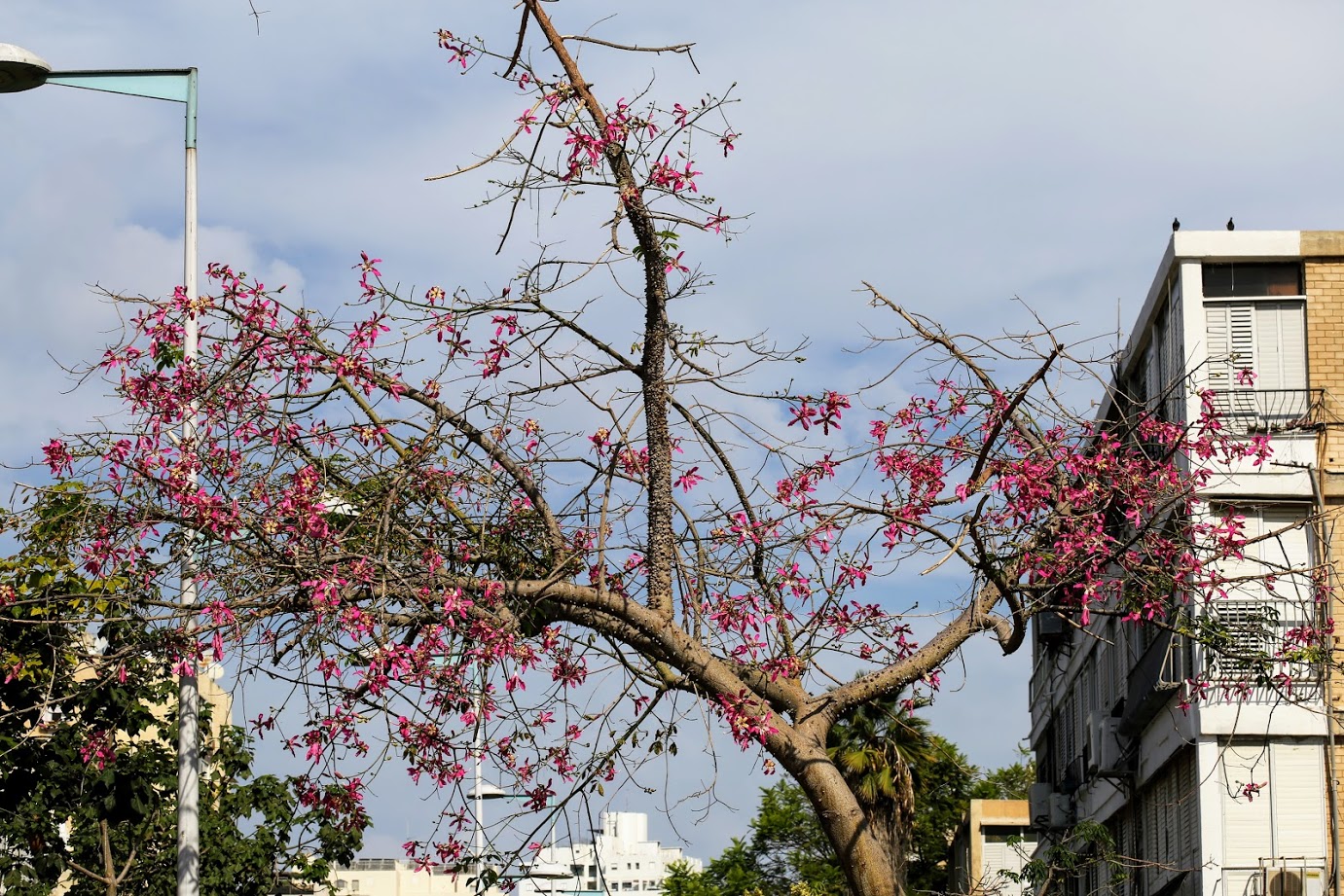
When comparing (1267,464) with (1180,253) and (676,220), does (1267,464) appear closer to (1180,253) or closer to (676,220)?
(1180,253)

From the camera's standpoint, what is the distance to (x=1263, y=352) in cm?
2170

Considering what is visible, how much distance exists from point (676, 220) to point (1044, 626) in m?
25.2

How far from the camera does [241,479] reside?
9.63m

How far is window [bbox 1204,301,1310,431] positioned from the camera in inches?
843

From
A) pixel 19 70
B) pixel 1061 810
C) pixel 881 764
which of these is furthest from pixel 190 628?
Result: pixel 1061 810

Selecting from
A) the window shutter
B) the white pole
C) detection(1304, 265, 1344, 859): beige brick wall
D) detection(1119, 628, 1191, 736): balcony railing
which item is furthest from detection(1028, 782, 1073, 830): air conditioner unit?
the white pole

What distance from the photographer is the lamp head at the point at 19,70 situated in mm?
12672

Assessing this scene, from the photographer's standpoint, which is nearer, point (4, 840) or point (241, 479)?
point (241, 479)

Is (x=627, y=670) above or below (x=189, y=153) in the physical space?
below

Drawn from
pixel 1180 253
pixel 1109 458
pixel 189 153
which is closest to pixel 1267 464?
pixel 1180 253

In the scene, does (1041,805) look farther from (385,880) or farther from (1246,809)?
(385,880)

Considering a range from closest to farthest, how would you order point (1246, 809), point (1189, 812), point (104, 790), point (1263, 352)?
point (104, 790) → point (1246, 809) → point (1189, 812) → point (1263, 352)

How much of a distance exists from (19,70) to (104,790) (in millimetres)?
6869

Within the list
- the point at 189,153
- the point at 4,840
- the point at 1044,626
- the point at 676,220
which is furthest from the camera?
the point at 1044,626
